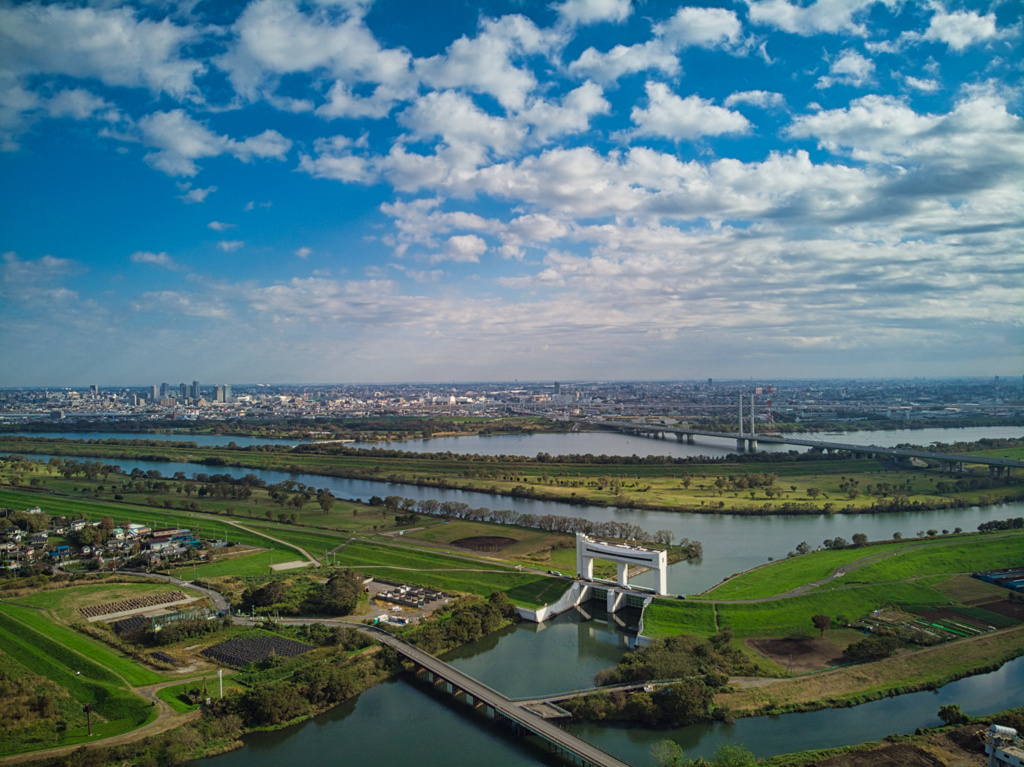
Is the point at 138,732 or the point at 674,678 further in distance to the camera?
the point at 674,678

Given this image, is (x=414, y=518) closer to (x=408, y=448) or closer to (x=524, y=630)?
(x=524, y=630)

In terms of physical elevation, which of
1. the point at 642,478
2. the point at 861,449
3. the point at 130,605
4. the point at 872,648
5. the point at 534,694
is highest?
the point at 861,449

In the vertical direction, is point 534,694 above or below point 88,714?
below

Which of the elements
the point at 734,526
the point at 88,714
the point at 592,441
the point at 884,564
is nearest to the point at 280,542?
the point at 88,714

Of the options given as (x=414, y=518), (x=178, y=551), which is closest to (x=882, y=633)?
(x=414, y=518)

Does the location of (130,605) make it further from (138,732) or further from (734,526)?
(734,526)

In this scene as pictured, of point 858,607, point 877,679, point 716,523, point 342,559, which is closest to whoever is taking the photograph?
point 877,679

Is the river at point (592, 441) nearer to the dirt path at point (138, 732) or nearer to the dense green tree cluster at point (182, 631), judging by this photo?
the dense green tree cluster at point (182, 631)

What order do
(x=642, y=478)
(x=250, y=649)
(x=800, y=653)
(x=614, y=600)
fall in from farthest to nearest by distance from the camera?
(x=642, y=478) → (x=614, y=600) → (x=250, y=649) → (x=800, y=653)
